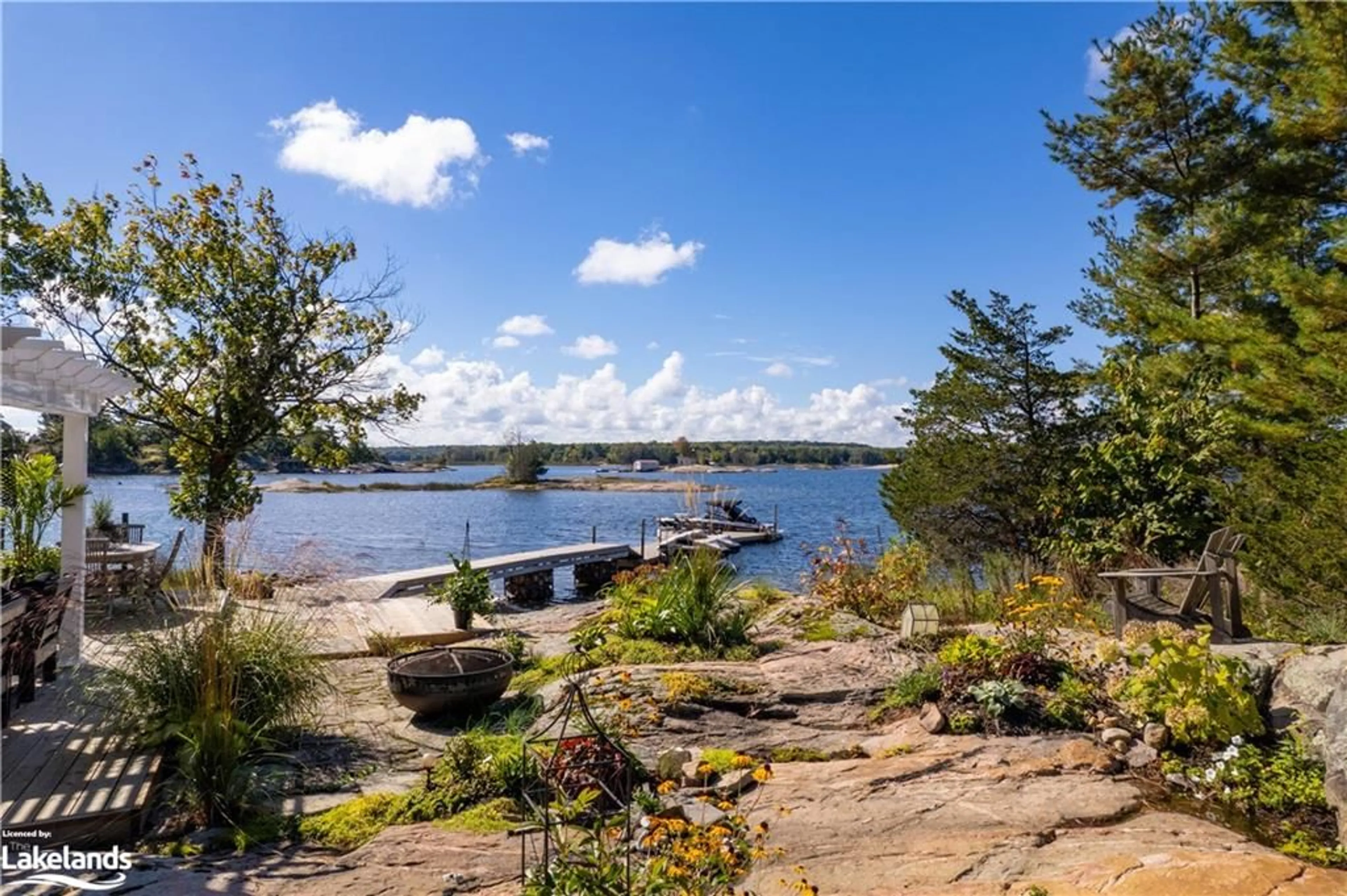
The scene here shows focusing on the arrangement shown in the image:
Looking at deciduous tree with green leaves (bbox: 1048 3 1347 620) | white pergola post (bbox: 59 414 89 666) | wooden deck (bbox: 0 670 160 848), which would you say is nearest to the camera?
wooden deck (bbox: 0 670 160 848)

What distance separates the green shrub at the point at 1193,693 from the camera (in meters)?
3.83

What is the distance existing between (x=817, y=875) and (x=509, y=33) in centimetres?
750

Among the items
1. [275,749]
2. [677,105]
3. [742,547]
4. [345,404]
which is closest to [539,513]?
[742,547]

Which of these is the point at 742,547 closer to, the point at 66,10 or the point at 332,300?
the point at 332,300

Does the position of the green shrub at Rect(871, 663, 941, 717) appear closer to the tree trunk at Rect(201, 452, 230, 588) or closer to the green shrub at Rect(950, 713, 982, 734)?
the green shrub at Rect(950, 713, 982, 734)

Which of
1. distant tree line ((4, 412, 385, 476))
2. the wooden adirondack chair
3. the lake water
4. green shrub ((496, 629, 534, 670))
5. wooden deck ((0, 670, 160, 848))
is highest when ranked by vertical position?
distant tree line ((4, 412, 385, 476))

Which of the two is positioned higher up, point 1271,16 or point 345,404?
point 1271,16

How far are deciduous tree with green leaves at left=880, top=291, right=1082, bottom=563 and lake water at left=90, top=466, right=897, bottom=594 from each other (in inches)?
46.3

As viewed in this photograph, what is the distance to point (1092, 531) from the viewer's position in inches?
322

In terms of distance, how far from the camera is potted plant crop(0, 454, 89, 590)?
5551 millimetres

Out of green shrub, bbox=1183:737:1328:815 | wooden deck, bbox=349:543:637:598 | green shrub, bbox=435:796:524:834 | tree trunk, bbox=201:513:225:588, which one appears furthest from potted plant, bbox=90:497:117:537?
green shrub, bbox=1183:737:1328:815

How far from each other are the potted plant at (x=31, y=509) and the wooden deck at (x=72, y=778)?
5.14ft

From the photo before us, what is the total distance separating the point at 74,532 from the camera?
6.01 metres

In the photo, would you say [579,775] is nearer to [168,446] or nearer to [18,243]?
[168,446]
